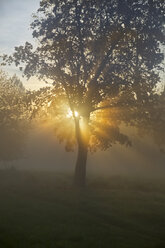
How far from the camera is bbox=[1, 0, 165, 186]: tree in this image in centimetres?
2873

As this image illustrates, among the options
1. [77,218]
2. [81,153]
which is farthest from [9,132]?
[77,218]

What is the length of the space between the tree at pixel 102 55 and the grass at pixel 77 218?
256 inches

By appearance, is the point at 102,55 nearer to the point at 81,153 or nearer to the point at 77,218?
the point at 81,153

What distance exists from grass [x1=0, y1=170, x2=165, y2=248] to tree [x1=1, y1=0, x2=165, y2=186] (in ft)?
21.4

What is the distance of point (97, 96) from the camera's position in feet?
96.0

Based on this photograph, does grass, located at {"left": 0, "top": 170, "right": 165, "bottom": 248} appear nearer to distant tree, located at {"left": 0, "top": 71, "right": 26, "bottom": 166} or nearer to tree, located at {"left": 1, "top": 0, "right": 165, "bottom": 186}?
tree, located at {"left": 1, "top": 0, "right": 165, "bottom": 186}

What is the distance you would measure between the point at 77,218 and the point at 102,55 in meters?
15.9

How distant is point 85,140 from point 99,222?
15824 millimetres

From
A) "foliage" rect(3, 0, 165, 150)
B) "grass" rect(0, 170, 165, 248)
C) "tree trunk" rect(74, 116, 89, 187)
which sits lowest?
"grass" rect(0, 170, 165, 248)

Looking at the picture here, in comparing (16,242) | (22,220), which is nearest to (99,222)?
(22,220)

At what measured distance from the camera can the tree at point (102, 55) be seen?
28.7 metres

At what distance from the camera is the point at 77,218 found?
17406mm

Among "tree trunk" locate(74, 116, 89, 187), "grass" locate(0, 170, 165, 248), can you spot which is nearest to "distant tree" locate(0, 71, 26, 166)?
"tree trunk" locate(74, 116, 89, 187)

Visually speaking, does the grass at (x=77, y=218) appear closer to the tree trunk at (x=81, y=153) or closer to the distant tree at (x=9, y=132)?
the tree trunk at (x=81, y=153)
